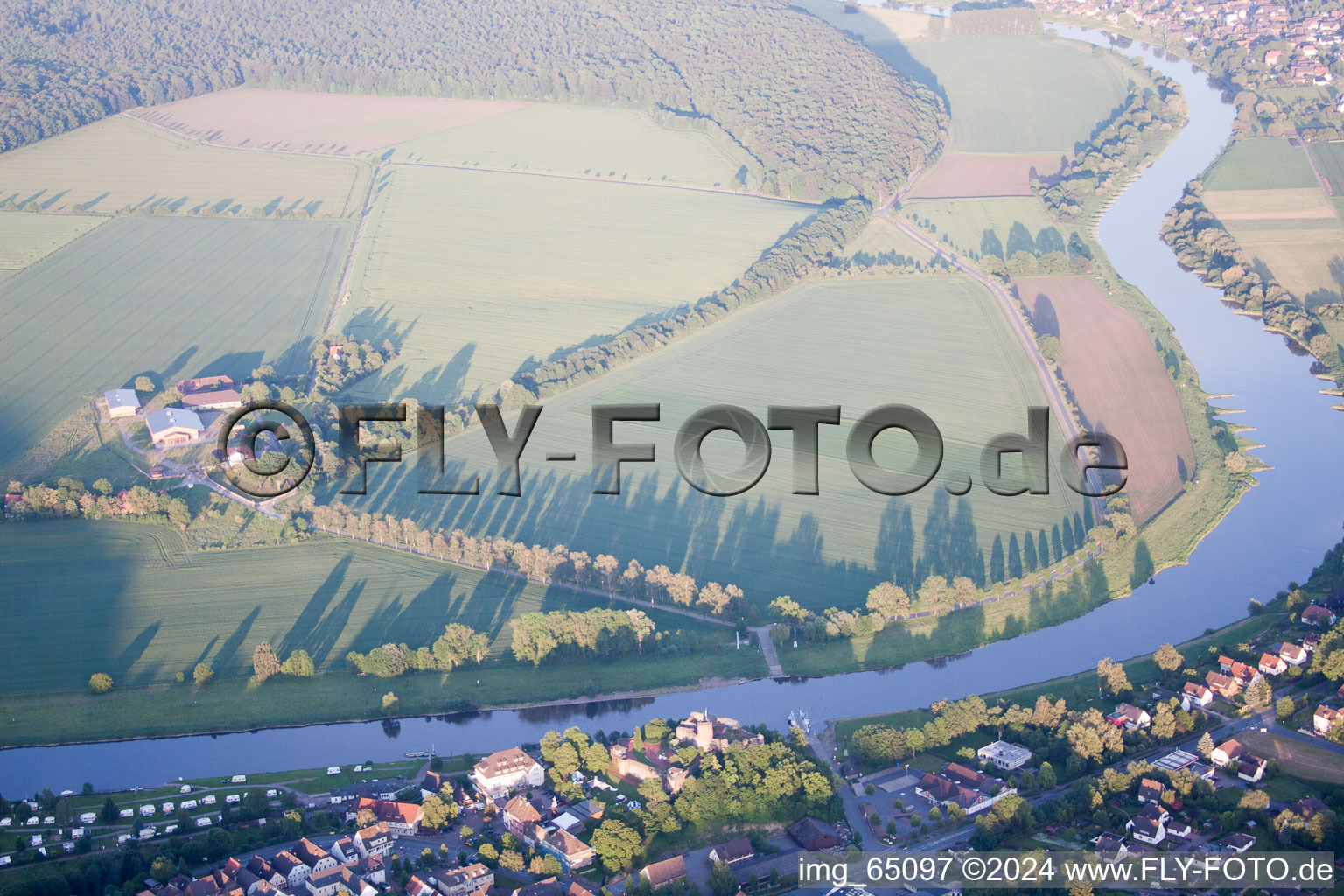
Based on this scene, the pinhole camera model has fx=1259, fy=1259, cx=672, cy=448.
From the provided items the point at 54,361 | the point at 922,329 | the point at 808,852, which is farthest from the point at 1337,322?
the point at 54,361

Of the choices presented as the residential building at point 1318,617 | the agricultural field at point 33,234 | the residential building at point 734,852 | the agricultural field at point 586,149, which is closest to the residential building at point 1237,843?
Answer: the residential building at point 1318,617

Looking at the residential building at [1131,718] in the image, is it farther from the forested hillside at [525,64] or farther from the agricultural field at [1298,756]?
the forested hillside at [525,64]

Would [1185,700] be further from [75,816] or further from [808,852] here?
[75,816]

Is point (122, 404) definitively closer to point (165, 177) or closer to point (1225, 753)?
point (165, 177)

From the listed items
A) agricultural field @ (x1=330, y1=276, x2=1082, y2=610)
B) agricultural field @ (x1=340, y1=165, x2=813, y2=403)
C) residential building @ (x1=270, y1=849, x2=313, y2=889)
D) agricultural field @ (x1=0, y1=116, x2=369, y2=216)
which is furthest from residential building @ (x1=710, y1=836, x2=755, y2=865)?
agricultural field @ (x1=0, y1=116, x2=369, y2=216)

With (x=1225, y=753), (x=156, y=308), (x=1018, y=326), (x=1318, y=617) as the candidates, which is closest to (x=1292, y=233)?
(x=1018, y=326)

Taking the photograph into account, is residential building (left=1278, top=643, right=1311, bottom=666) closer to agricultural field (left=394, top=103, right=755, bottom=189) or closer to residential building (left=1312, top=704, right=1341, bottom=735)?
residential building (left=1312, top=704, right=1341, bottom=735)
